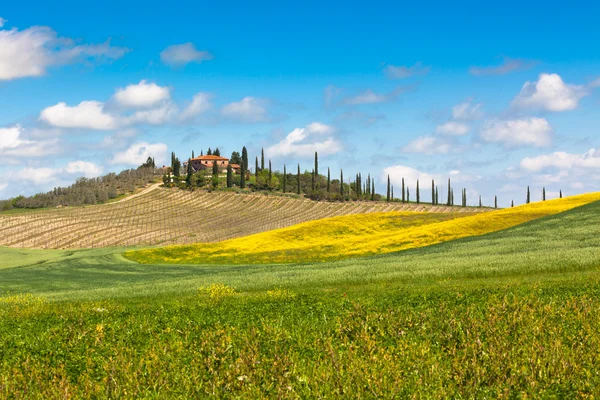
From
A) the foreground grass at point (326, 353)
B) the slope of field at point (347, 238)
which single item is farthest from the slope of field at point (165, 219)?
the foreground grass at point (326, 353)

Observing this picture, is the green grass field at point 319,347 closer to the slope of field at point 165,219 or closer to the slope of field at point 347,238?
the slope of field at point 347,238

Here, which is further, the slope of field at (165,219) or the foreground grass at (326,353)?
the slope of field at (165,219)

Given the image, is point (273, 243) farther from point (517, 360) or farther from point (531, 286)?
point (517, 360)

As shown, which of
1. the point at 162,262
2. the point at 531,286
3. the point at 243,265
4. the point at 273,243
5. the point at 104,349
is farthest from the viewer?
the point at 273,243

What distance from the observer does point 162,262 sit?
63.9 metres

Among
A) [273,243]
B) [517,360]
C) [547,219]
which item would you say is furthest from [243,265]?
[517,360]

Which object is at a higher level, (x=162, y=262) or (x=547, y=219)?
(x=547, y=219)

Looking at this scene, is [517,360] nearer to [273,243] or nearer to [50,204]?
[273,243]

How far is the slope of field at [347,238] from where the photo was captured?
2329 inches

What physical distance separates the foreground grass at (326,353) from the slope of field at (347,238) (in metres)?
41.3

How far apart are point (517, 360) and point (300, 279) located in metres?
23.5

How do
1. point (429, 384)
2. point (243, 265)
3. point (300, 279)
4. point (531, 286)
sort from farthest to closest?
point (243, 265)
point (300, 279)
point (531, 286)
point (429, 384)

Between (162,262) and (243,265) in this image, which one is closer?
(243,265)

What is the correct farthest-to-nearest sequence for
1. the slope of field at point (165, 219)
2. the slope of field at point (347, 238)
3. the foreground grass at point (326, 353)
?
the slope of field at point (165, 219), the slope of field at point (347, 238), the foreground grass at point (326, 353)
